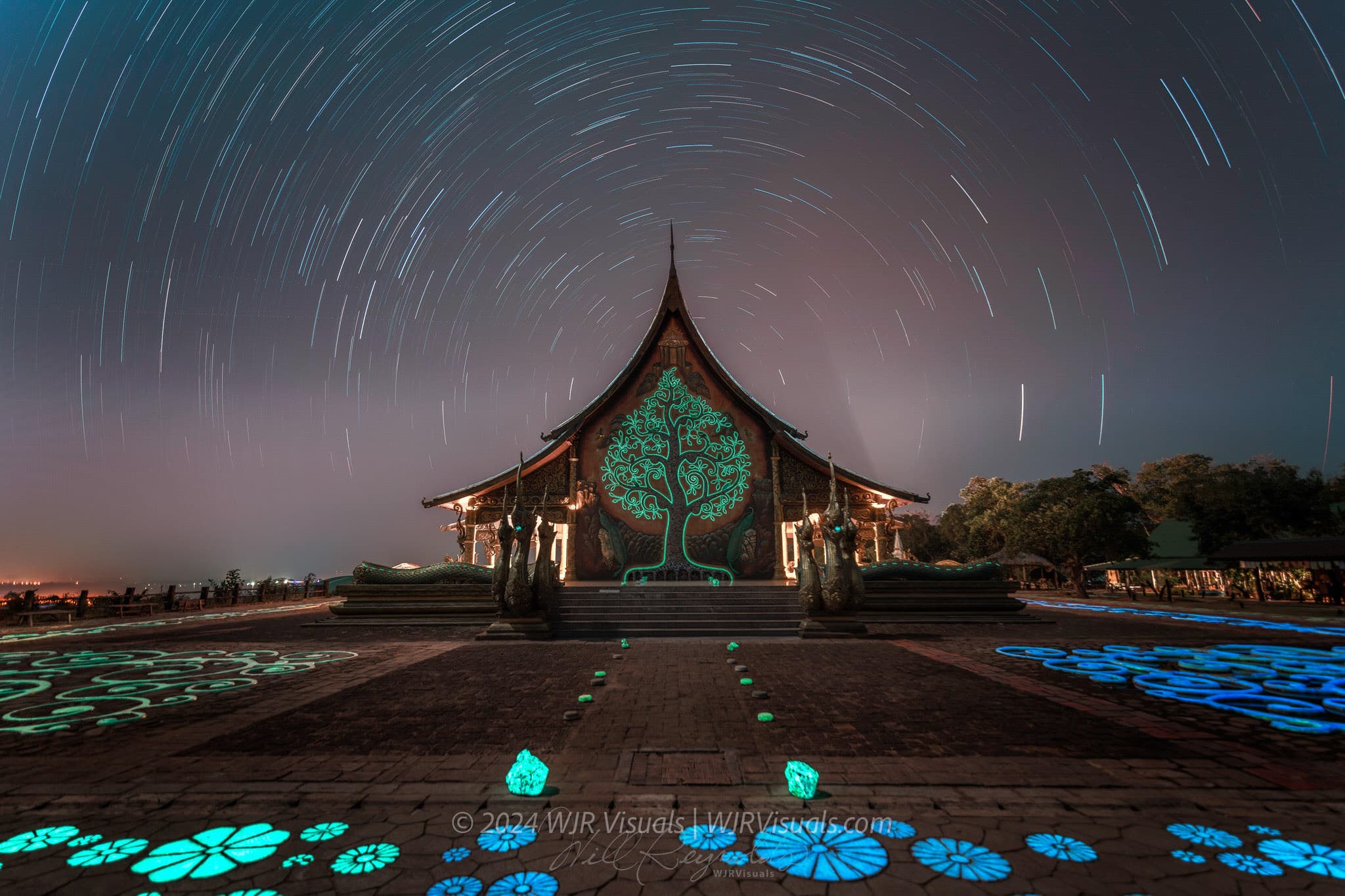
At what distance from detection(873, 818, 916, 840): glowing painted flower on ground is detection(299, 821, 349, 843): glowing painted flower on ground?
115 inches

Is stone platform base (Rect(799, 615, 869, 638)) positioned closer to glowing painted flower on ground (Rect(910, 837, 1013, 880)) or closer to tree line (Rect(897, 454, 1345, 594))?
glowing painted flower on ground (Rect(910, 837, 1013, 880))

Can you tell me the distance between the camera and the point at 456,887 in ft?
8.05

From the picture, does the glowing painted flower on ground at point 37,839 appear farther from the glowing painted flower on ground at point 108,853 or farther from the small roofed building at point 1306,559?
the small roofed building at point 1306,559

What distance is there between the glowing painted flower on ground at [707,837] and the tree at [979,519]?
1856 inches

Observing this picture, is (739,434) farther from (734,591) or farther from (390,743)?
(390,743)

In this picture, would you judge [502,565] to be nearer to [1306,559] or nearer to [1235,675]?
[1235,675]

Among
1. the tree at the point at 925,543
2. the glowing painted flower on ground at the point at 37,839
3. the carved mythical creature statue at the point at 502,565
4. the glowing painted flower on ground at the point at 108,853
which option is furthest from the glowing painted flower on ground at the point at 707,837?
the tree at the point at 925,543

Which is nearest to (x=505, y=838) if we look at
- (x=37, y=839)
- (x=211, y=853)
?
(x=211, y=853)

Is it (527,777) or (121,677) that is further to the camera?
(121,677)

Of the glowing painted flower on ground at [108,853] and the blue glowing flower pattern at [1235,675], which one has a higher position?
the glowing painted flower on ground at [108,853]

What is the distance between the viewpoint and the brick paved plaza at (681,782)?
2.60 metres

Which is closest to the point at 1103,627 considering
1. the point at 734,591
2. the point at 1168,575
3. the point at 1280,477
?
the point at 734,591

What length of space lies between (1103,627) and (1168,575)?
31.6 meters

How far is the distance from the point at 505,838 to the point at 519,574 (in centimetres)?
915
